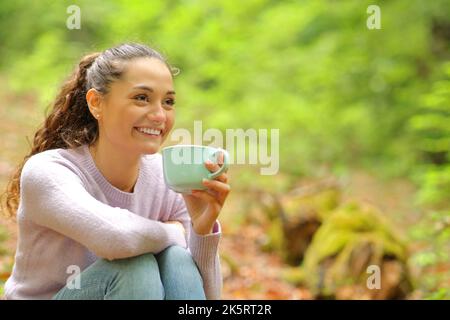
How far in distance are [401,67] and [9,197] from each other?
493 cm

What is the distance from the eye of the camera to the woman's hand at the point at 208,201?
1502 millimetres

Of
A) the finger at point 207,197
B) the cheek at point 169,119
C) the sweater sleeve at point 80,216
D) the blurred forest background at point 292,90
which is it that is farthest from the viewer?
the blurred forest background at point 292,90

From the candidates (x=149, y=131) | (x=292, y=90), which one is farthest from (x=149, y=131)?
(x=292, y=90)

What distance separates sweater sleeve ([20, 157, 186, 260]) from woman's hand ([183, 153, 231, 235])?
0.10 m

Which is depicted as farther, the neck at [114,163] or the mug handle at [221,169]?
the neck at [114,163]

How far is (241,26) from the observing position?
6.96m

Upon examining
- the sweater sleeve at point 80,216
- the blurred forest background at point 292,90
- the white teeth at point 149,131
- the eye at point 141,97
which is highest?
the blurred forest background at point 292,90

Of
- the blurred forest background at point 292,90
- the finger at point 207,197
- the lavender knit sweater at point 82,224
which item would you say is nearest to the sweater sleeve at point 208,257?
the lavender knit sweater at point 82,224

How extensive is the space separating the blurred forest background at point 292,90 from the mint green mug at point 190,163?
8.49 feet

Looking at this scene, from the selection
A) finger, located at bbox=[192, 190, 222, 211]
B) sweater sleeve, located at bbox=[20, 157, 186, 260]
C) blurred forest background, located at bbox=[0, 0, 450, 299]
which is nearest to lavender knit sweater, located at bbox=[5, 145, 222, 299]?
sweater sleeve, located at bbox=[20, 157, 186, 260]

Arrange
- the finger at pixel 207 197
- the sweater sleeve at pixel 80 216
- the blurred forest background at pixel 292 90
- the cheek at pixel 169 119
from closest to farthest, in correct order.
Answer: the sweater sleeve at pixel 80 216, the finger at pixel 207 197, the cheek at pixel 169 119, the blurred forest background at pixel 292 90

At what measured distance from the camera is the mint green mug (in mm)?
1488

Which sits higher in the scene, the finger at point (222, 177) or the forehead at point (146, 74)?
the forehead at point (146, 74)

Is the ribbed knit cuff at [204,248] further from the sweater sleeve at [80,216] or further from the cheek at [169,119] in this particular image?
the cheek at [169,119]
